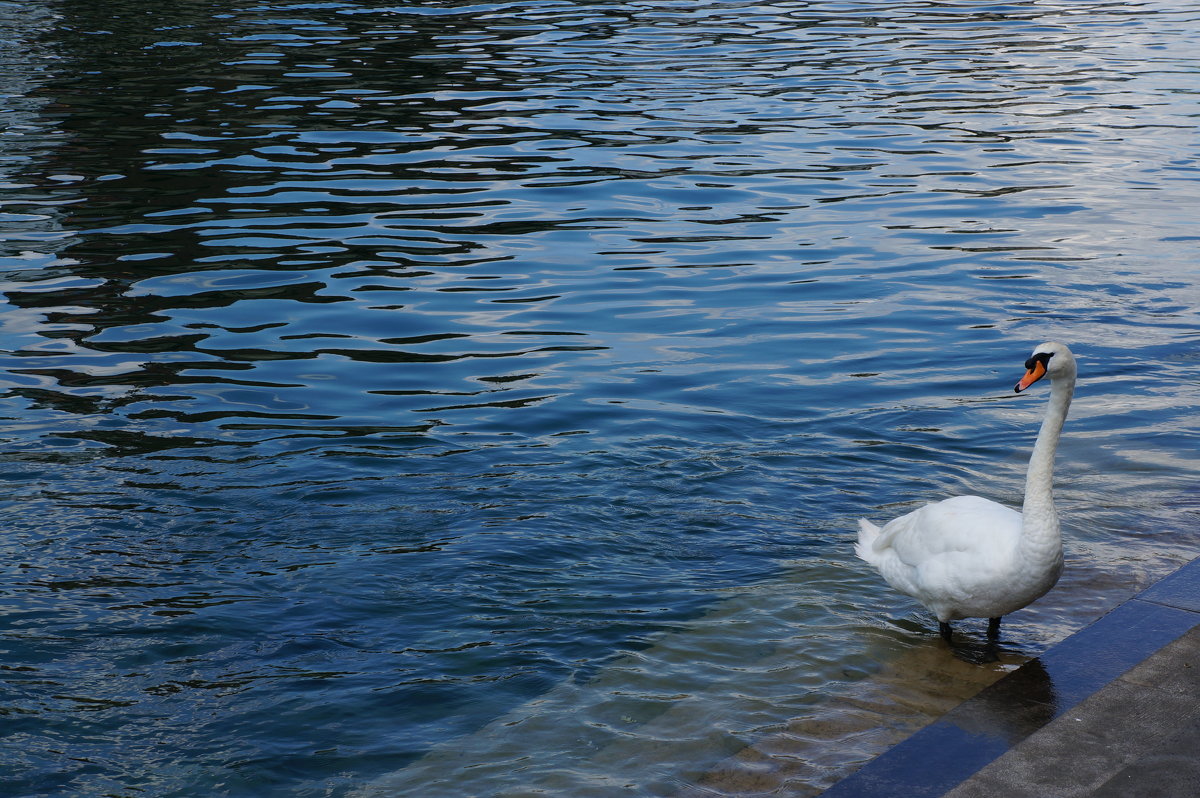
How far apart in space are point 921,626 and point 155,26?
83.7ft

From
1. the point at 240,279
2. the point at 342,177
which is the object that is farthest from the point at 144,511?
the point at 342,177

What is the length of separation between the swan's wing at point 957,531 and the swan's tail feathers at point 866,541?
22cm

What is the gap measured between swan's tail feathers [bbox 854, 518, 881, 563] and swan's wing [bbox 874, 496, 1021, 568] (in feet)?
0.72

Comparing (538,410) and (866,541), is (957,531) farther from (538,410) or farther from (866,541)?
(538,410)

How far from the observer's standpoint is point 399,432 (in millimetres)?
9086

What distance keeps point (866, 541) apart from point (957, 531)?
2.90 ft

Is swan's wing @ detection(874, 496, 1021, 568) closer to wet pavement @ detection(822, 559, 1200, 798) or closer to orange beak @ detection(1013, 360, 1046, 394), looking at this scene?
wet pavement @ detection(822, 559, 1200, 798)

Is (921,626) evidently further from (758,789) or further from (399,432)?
(399,432)

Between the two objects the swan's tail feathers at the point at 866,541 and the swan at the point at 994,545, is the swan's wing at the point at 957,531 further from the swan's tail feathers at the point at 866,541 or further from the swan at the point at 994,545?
the swan's tail feathers at the point at 866,541

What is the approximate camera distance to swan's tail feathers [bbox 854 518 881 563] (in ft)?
22.2

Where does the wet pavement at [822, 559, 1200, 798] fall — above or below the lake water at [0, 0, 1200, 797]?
above

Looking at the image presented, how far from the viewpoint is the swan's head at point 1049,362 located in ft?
18.9

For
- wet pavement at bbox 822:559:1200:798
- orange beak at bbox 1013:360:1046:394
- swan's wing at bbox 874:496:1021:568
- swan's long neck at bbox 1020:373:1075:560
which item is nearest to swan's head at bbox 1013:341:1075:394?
orange beak at bbox 1013:360:1046:394

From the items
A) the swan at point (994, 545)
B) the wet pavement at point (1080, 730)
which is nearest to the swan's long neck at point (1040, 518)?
the swan at point (994, 545)
